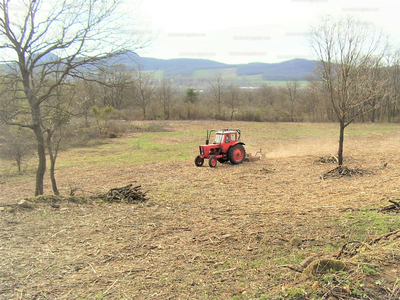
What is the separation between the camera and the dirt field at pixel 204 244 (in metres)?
3.41

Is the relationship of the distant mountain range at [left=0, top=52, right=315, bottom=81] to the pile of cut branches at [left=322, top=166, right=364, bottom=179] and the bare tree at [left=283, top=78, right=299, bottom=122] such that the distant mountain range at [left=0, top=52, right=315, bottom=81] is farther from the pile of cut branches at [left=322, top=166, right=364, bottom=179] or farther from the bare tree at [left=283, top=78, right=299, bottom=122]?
the pile of cut branches at [left=322, top=166, right=364, bottom=179]

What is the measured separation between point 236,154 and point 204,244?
9288 millimetres

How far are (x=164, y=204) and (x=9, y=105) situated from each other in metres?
4.55

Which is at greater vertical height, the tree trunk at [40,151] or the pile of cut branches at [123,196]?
the tree trunk at [40,151]

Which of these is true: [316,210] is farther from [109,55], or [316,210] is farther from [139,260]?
[109,55]

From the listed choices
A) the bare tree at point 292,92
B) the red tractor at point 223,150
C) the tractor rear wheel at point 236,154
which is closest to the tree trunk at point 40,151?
the red tractor at point 223,150

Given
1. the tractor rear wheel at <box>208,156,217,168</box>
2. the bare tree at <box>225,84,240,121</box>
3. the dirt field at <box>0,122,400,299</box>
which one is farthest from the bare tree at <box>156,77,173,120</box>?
the dirt field at <box>0,122,400,299</box>

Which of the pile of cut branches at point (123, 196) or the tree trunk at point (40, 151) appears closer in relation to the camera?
the pile of cut branches at point (123, 196)

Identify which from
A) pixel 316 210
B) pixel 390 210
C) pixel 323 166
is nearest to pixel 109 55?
pixel 316 210

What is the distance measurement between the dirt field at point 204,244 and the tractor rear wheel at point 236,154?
167 inches

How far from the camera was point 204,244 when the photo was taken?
4887 millimetres

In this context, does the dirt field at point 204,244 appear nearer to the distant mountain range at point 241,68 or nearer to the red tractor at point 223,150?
the red tractor at point 223,150

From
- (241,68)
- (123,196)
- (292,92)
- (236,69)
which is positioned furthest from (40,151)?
(236,69)

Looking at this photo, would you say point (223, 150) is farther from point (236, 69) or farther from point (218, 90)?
point (236, 69)
